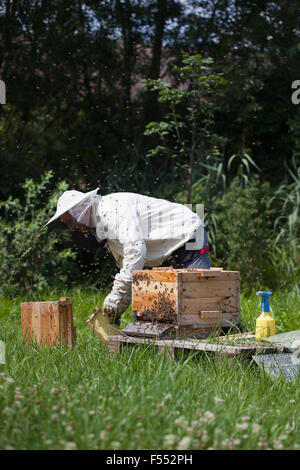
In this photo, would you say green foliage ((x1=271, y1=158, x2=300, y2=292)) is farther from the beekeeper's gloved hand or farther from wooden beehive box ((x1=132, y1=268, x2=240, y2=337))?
the beekeeper's gloved hand

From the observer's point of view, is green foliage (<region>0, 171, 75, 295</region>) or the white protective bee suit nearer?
the white protective bee suit

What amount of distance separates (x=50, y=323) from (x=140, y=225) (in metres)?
0.86

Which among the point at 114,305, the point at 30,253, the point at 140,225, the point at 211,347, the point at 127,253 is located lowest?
the point at 211,347

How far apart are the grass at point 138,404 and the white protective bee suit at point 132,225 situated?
0.60m

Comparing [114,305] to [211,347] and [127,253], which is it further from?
[211,347]

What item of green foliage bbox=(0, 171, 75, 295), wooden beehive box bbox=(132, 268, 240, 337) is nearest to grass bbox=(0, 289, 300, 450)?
wooden beehive box bbox=(132, 268, 240, 337)

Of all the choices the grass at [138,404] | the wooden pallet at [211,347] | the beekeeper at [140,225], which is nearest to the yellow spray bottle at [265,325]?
the wooden pallet at [211,347]

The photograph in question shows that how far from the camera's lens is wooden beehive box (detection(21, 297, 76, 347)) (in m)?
3.55

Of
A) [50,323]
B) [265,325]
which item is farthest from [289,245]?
[50,323]

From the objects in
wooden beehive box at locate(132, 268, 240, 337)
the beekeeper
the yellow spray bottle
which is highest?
the beekeeper

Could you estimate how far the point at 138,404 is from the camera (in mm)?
2182

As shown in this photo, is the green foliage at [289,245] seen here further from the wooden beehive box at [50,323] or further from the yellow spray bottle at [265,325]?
the wooden beehive box at [50,323]

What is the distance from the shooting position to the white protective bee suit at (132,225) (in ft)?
11.9

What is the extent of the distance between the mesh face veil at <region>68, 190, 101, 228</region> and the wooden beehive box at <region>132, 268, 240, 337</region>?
0.58 metres
